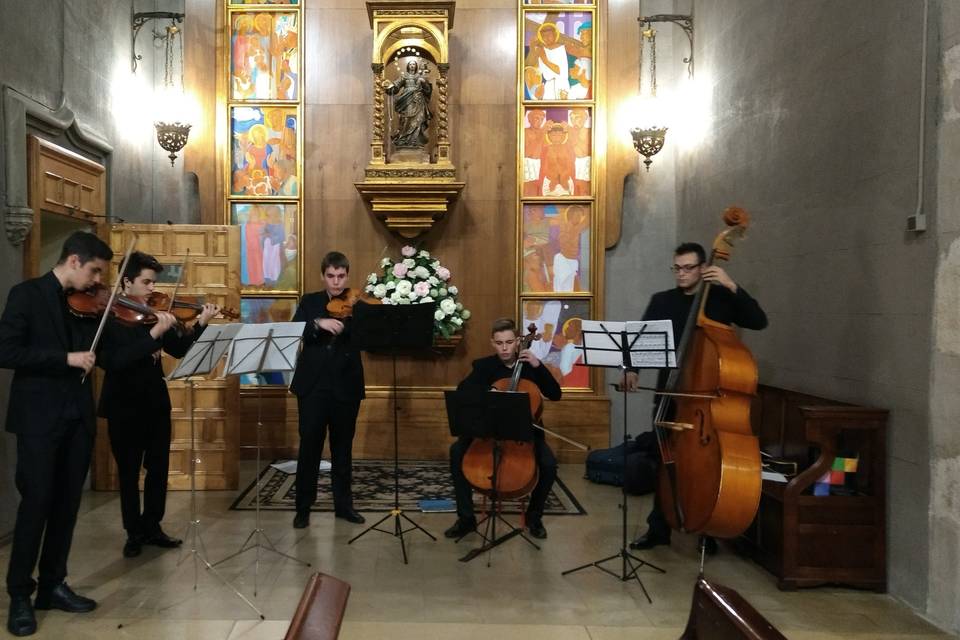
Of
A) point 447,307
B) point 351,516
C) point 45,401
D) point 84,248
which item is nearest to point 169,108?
point 447,307

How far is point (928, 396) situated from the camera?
342 cm

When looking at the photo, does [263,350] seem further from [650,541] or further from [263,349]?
[650,541]

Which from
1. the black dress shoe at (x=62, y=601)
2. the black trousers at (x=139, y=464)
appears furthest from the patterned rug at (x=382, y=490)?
the black dress shoe at (x=62, y=601)

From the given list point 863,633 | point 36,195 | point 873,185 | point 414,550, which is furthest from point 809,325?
point 36,195

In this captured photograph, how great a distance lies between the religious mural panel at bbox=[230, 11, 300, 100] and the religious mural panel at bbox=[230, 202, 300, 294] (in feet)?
3.56

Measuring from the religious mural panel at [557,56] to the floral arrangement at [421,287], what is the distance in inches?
74.3

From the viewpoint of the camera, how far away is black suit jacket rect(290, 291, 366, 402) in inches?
183

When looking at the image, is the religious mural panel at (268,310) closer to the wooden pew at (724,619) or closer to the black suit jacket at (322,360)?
the black suit jacket at (322,360)

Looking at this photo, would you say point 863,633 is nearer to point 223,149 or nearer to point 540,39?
point 540,39

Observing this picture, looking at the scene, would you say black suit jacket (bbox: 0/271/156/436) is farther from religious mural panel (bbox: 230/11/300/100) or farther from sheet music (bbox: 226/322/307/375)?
religious mural panel (bbox: 230/11/300/100)

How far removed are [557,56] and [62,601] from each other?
19.4ft

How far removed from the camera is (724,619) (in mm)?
1227

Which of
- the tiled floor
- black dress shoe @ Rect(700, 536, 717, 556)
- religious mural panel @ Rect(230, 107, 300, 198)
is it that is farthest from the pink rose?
black dress shoe @ Rect(700, 536, 717, 556)

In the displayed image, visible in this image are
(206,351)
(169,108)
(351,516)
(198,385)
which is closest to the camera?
(206,351)
